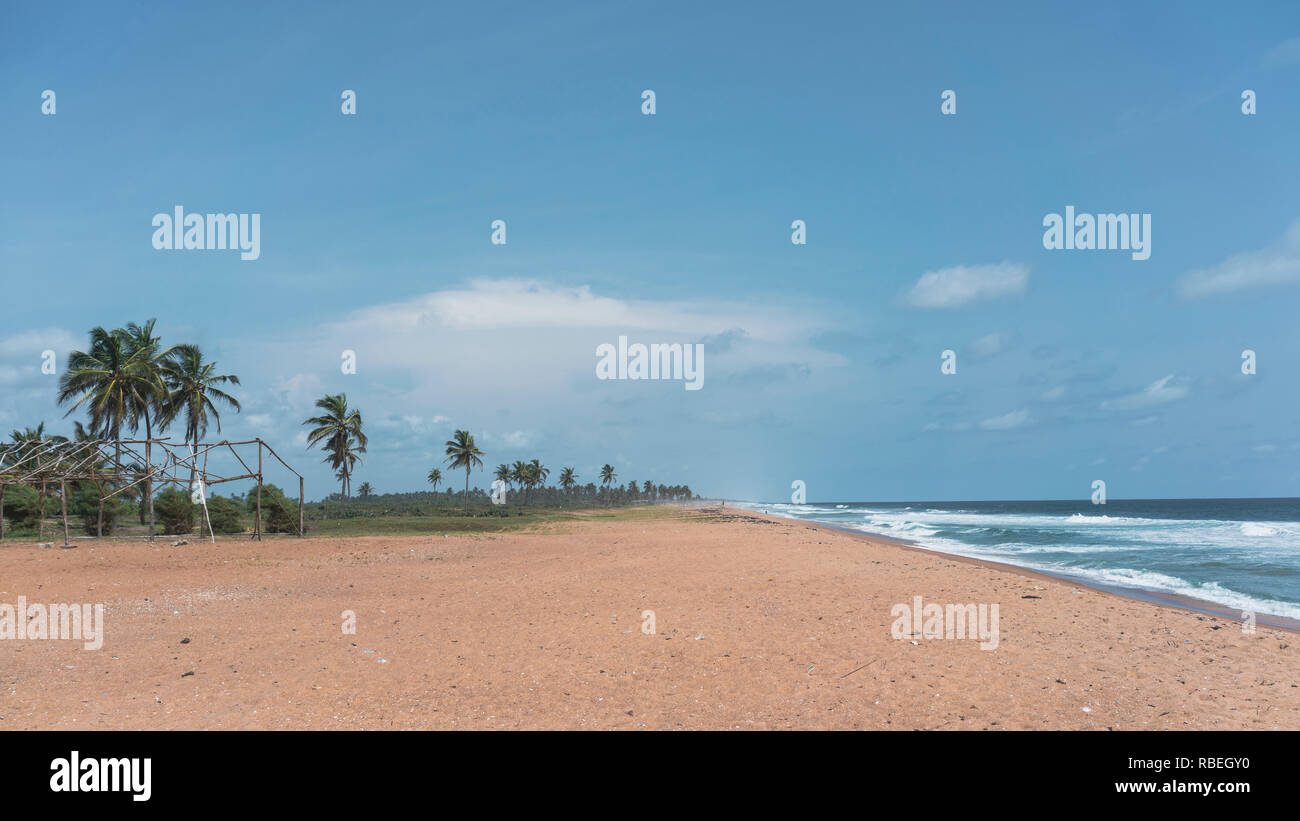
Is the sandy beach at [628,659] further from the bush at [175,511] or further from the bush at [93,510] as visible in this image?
the bush at [93,510]

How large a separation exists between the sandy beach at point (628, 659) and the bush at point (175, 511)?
17.7 metres

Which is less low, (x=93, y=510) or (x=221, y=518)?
(x=93, y=510)

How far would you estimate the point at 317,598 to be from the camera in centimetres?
1498

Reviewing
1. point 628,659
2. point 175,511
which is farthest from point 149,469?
point 628,659

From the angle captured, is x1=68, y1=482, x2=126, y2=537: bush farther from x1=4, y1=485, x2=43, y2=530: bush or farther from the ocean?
the ocean

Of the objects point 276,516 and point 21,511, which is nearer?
point 21,511

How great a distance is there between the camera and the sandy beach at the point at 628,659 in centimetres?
729

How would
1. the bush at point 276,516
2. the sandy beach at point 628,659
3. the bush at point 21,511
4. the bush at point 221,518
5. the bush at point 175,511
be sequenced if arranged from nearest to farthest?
the sandy beach at point 628,659 → the bush at point 175,511 → the bush at point 221,518 → the bush at point 21,511 → the bush at point 276,516

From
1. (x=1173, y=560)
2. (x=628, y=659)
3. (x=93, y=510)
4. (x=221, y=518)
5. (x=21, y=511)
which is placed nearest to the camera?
(x=628, y=659)

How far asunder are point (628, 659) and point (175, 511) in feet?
109

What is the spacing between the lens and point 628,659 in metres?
9.44

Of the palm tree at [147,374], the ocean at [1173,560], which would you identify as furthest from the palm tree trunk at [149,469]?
the ocean at [1173,560]

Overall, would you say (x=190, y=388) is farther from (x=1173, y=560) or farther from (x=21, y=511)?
(x=1173, y=560)

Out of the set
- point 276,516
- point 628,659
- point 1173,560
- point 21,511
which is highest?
point 628,659
